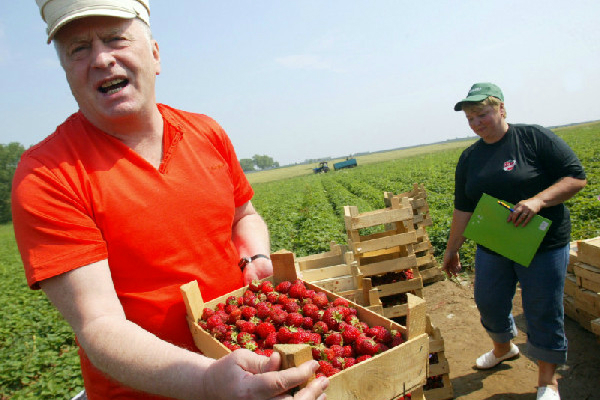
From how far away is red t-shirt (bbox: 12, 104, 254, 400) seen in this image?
140cm

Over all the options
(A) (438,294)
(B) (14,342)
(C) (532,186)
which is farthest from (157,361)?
(B) (14,342)

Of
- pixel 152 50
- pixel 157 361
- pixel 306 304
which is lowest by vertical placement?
pixel 306 304

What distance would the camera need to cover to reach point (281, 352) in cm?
124

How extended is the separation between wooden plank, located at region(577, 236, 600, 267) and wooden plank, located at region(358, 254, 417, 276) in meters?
1.74

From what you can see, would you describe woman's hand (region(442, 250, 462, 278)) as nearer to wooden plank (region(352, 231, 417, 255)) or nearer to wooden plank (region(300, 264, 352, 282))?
wooden plank (region(352, 231, 417, 255))

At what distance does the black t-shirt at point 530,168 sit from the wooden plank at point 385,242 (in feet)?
3.15

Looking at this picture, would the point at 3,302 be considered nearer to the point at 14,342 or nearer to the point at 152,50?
the point at 14,342

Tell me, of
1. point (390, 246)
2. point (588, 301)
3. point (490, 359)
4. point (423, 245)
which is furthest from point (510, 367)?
point (423, 245)

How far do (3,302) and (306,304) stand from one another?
11.3 meters

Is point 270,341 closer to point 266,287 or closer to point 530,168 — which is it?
point 266,287

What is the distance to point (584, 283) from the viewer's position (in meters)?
4.46

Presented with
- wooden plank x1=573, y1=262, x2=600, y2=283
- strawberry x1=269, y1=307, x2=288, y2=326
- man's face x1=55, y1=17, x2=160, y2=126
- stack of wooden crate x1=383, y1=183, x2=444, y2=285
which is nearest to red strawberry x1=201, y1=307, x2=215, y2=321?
strawberry x1=269, y1=307, x2=288, y2=326

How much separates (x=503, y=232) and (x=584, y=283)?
69.6 inches

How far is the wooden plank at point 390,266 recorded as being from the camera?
4.51 m
